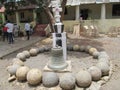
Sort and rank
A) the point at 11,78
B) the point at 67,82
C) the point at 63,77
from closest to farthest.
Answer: the point at 67,82 → the point at 63,77 → the point at 11,78

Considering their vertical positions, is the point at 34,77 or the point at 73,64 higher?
the point at 34,77

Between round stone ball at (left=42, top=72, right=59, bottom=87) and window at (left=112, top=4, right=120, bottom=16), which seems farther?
window at (left=112, top=4, right=120, bottom=16)

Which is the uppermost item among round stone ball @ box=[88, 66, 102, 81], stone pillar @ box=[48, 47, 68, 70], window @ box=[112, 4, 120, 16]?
window @ box=[112, 4, 120, 16]

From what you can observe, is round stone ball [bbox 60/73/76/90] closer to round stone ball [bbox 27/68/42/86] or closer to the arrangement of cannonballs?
the arrangement of cannonballs

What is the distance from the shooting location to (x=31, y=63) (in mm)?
9852

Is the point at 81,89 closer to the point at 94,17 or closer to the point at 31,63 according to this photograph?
the point at 31,63

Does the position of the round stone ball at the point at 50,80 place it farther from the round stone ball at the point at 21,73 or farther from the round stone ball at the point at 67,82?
the round stone ball at the point at 21,73

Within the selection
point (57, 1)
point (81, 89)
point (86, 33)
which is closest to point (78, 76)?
point (81, 89)

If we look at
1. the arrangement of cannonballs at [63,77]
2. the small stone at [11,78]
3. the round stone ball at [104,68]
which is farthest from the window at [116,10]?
the small stone at [11,78]

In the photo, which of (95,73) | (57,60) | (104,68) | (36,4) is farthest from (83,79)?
(36,4)

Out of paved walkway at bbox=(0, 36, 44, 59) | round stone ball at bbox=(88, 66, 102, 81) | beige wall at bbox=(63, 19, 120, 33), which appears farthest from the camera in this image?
beige wall at bbox=(63, 19, 120, 33)

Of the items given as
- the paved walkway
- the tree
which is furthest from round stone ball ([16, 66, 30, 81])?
the tree

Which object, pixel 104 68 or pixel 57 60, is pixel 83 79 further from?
pixel 57 60

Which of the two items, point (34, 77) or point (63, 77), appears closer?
point (63, 77)
